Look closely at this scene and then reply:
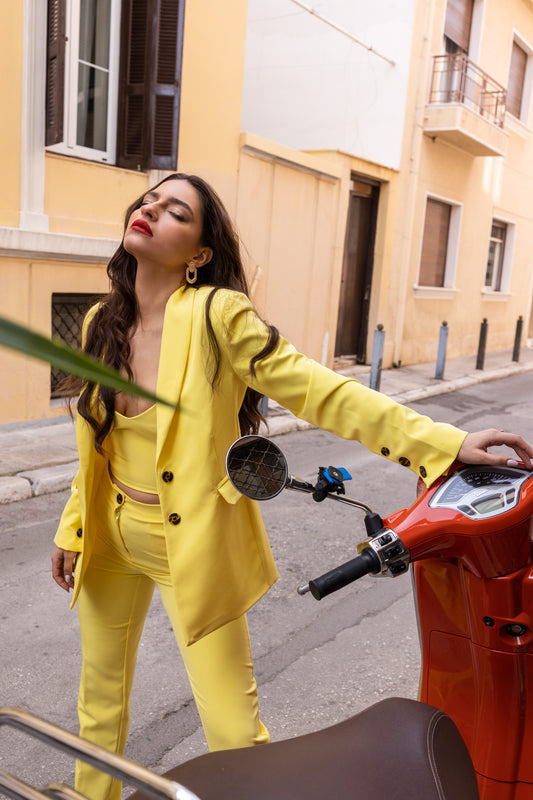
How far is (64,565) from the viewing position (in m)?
2.06

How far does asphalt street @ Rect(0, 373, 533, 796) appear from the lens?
2.86 m

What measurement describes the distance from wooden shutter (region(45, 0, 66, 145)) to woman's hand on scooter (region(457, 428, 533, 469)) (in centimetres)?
597

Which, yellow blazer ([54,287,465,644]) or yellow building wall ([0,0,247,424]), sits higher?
yellow building wall ([0,0,247,424])

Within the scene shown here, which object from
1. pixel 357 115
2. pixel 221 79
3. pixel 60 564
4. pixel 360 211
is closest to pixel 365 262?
pixel 360 211

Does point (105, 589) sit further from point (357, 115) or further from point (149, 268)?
point (357, 115)

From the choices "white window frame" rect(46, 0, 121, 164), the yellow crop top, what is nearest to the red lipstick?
the yellow crop top

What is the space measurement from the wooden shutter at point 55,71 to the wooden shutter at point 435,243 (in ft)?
27.4

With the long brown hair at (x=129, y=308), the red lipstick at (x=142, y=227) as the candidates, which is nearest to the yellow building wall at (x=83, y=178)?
the long brown hair at (x=129, y=308)

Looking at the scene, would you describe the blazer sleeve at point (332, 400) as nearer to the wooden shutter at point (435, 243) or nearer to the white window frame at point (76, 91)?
the white window frame at point (76, 91)

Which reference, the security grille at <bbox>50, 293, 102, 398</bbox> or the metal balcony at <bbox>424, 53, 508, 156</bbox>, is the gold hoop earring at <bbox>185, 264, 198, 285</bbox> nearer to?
the security grille at <bbox>50, 293, 102, 398</bbox>

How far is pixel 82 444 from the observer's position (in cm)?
193

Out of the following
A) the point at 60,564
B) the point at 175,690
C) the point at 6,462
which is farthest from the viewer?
the point at 6,462

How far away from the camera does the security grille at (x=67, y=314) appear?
24.4 ft

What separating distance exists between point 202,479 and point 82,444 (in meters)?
0.35
